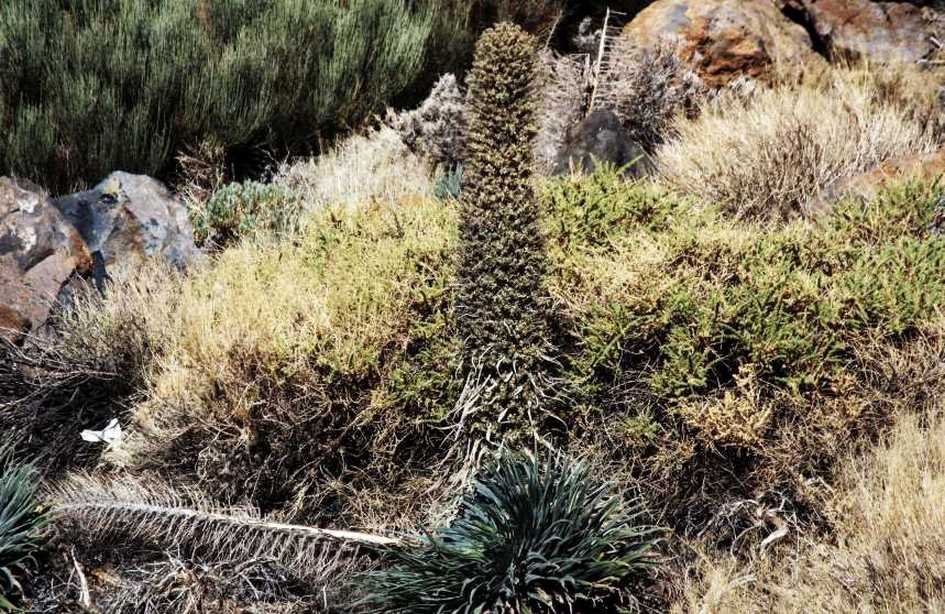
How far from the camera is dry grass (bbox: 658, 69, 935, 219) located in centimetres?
609

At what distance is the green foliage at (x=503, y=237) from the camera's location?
13.0 feet

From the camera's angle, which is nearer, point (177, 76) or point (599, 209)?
point (599, 209)

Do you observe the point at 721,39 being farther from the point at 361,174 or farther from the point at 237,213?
the point at 237,213

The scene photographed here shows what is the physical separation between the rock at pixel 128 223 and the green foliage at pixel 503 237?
2408 mm

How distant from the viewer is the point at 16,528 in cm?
376

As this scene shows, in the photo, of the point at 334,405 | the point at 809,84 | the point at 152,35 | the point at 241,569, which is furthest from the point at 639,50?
the point at 241,569

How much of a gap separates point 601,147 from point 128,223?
10.6 feet

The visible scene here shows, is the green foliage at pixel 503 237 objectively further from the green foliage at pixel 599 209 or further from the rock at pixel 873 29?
the rock at pixel 873 29

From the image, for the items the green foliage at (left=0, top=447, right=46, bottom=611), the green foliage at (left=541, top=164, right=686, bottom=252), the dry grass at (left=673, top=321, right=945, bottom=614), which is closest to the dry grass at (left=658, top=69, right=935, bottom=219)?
the green foliage at (left=541, top=164, right=686, bottom=252)

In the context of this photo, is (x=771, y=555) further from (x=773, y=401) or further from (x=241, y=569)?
(x=241, y=569)

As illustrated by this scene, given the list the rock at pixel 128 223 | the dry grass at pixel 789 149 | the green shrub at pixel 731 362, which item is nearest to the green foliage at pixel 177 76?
the rock at pixel 128 223

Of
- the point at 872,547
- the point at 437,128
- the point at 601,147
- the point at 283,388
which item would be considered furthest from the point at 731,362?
the point at 437,128

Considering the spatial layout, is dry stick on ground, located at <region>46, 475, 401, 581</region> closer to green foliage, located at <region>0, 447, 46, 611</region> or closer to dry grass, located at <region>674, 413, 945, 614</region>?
green foliage, located at <region>0, 447, 46, 611</region>

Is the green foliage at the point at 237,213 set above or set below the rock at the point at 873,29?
below
